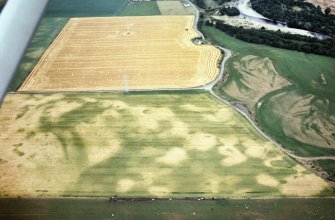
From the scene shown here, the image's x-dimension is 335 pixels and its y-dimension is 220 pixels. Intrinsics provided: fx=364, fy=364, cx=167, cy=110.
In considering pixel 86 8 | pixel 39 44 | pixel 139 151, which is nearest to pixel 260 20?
pixel 86 8

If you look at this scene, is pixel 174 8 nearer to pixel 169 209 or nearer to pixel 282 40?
pixel 282 40

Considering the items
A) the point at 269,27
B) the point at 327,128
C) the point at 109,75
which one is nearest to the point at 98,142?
the point at 109,75

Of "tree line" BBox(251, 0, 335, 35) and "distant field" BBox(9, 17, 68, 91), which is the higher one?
"tree line" BBox(251, 0, 335, 35)

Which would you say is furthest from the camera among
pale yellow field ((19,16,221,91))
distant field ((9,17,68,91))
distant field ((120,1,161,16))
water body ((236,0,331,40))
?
distant field ((120,1,161,16))

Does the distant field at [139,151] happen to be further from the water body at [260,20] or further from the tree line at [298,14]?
the tree line at [298,14]

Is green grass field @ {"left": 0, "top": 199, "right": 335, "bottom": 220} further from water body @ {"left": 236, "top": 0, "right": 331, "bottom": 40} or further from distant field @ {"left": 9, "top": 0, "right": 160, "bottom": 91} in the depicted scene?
water body @ {"left": 236, "top": 0, "right": 331, "bottom": 40}

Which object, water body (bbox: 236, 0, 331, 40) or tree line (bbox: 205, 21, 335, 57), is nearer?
tree line (bbox: 205, 21, 335, 57)

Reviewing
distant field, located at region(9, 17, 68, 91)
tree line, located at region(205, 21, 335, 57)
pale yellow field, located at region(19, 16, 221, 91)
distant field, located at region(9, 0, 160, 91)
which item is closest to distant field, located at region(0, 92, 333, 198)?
pale yellow field, located at region(19, 16, 221, 91)

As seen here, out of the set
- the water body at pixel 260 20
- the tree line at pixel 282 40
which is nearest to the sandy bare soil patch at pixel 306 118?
the tree line at pixel 282 40
